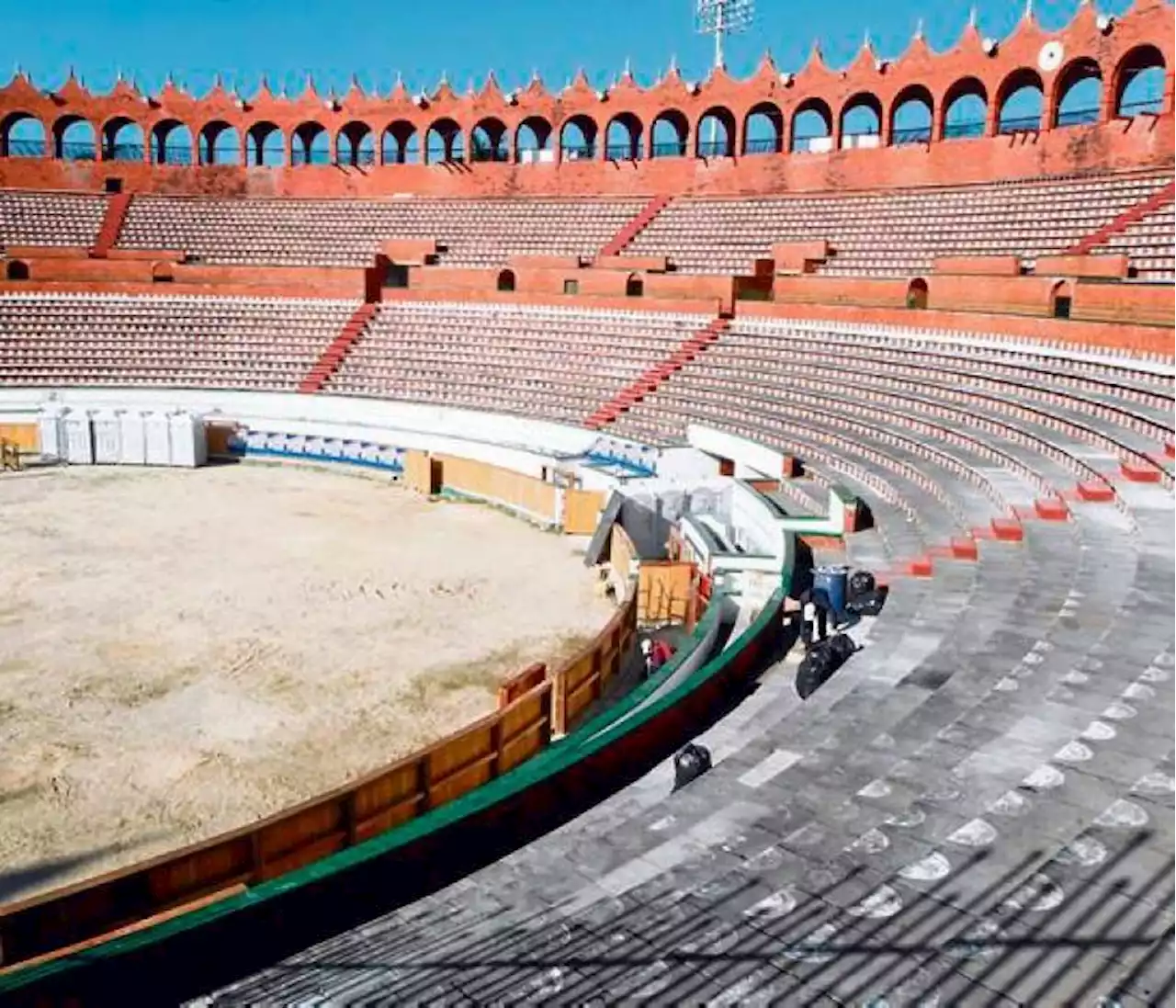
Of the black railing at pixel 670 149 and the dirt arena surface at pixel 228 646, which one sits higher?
the black railing at pixel 670 149

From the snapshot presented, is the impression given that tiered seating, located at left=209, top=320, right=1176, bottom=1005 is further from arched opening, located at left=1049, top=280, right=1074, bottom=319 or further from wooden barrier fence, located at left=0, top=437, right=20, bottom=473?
wooden barrier fence, located at left=0, top=437, right=20, bottom=473

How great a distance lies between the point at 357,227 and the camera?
44031mm

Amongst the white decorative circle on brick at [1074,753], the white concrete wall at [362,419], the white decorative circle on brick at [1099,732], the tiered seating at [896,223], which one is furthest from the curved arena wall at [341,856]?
the tiered seating at [896,223]

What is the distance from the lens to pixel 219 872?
7598mm

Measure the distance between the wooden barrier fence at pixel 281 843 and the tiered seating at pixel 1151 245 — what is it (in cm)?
1996

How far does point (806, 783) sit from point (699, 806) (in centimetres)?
80

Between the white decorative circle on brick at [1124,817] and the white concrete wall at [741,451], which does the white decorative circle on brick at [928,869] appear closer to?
the white decorative circle on brick at [1124,817]

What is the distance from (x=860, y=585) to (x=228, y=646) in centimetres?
885

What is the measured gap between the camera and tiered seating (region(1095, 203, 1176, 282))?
2450cm

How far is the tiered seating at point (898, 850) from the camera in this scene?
536 cm

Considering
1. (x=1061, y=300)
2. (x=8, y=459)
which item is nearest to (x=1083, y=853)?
(x=1061, y=300)

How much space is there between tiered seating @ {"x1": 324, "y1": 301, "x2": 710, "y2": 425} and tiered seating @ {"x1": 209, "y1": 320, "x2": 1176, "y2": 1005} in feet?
62.3

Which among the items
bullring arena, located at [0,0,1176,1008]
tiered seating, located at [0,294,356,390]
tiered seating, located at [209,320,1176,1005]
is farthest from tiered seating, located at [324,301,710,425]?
tiered seating, located at [209,320,1176,1005]

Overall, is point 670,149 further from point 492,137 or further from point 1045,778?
point 1045,778
